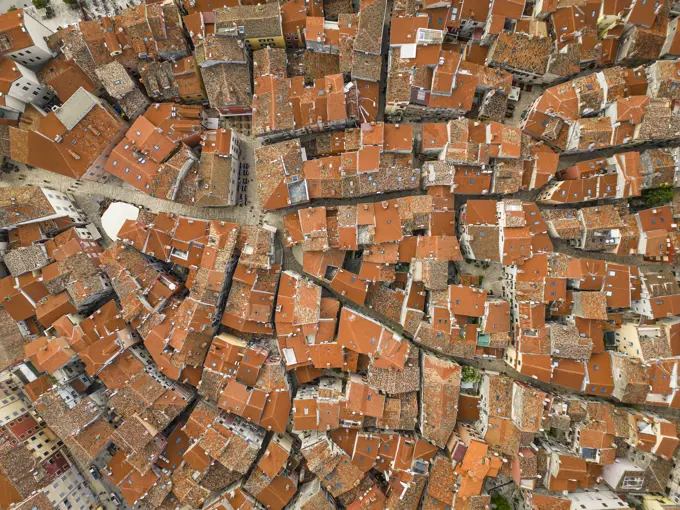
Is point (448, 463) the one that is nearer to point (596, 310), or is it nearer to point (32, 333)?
point (596, 310)

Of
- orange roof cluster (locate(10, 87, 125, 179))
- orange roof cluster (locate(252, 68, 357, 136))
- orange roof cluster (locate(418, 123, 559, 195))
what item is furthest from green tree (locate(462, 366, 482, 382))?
orange roof cluster (locate(10, 87, 125, 179))

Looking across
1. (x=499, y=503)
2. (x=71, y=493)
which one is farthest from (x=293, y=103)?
(x=71, y=493)

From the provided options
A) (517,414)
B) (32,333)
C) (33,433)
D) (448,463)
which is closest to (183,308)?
(32,333)

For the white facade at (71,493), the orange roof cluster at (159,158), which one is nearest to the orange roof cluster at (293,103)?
the orange roof cluster at (159,158)

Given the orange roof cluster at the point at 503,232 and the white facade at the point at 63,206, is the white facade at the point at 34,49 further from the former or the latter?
the orange roof cluster at the point at 503,232

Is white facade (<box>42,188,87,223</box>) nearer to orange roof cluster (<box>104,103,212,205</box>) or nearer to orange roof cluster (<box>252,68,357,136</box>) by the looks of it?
orange roof cluster (<box>104,103,212,205</box>)

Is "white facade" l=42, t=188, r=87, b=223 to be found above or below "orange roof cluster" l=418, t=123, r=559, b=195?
below
